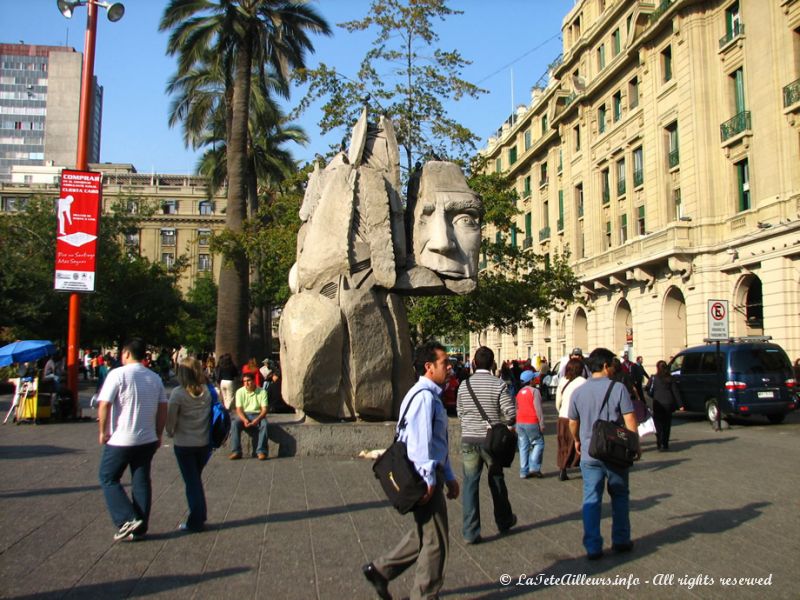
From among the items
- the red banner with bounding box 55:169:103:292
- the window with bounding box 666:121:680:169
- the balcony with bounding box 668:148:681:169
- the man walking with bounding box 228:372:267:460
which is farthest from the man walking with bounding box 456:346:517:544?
the window with bounding box 666:121:680:169

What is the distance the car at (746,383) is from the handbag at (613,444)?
A: 11519 mm

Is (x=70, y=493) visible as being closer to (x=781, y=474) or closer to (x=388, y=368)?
(x=388, y=368)

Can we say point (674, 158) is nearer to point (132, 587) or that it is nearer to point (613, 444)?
point (613, 444)

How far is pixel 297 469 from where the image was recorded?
356 inches

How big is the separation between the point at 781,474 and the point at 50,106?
118411 millimetres

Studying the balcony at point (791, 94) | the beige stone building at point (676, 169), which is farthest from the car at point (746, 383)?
the balcony at point (791, 94)

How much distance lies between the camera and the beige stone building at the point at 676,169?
2369 cm

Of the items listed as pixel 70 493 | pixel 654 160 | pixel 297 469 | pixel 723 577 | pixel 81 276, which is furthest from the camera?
pixel 654 160

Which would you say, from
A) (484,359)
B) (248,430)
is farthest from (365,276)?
(484,359)

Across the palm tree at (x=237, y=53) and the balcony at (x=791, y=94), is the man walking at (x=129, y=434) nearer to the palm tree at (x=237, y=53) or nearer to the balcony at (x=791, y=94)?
the palm tree at (x=237, y=53)

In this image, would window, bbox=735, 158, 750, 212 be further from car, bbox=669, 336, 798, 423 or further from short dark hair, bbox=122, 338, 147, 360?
short dark hair, bbox=122, 338, 147, 360

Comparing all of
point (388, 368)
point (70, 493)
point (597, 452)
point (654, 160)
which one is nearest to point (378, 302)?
point (388, 368)

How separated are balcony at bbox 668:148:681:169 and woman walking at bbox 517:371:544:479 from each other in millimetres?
22816

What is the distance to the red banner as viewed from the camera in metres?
13.7
